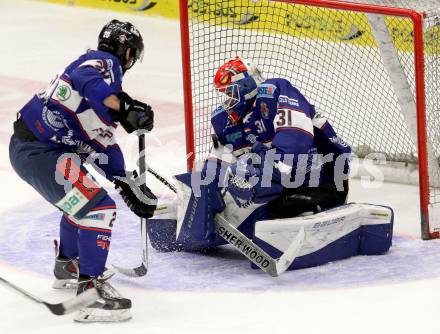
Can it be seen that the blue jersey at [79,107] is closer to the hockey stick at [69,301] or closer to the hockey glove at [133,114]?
the hockey glove at [133,114]

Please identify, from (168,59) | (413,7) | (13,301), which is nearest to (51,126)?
(13,301)

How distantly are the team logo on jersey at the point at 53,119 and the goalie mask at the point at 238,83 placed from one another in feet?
2.59

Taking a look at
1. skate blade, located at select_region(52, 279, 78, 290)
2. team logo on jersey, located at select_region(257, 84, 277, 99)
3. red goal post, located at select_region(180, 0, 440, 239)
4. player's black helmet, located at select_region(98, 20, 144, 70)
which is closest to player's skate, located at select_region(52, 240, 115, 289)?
skate blade, located at select_region(52, 279, 78, 290)

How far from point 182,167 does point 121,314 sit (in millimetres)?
2300

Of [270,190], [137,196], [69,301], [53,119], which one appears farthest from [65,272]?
[270,190]

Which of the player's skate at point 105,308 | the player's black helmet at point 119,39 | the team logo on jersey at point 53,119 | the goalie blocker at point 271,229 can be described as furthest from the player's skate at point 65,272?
the player's black helmet at point 119,39

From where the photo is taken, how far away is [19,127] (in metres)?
4.59

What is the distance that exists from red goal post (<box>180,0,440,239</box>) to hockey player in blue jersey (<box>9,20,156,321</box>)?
143 centimetres

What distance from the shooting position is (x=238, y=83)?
496cm

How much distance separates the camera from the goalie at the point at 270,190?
4848 millimetres

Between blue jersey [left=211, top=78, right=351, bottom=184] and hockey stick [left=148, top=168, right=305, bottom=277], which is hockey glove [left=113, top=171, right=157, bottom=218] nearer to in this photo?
hockey stick [left=148, top=168, right=305, bottom=277]

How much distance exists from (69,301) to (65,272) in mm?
→ 540

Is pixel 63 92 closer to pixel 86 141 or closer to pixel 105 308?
pixel 86 141

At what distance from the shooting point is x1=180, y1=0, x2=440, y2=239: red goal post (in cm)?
594
